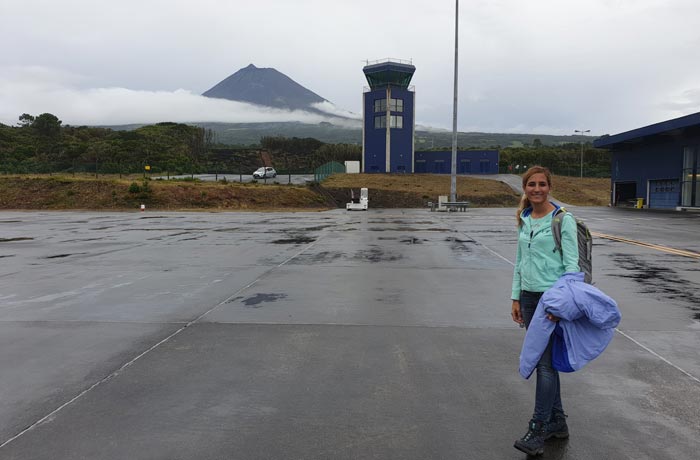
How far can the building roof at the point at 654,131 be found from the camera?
3495 cm

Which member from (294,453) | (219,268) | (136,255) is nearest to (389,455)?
(294,453)

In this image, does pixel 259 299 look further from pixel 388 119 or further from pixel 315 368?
pixel 388 119

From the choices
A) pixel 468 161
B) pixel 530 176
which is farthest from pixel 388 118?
pixel 530 176

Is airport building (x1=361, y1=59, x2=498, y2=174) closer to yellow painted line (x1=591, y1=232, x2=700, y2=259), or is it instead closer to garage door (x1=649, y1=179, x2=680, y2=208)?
garage door (x1=649, y1=179, x2=680, y2=208)

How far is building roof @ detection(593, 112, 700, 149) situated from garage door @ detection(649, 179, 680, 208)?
4202 millimetres

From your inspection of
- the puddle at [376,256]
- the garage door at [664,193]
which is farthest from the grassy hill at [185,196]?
the puddle at [376,256]

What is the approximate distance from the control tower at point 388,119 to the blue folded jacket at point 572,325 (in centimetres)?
7010

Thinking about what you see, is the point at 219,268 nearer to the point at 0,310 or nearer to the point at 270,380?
the point at 0,310

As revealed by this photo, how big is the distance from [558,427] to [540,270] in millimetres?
1120

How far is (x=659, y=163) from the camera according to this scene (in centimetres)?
4206

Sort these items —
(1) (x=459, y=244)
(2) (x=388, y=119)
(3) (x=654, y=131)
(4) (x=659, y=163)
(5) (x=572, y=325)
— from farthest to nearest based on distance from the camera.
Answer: (2) (x=388, y=119)
(4) (x=659, y=163)
(3) (x=654, y=131)
(1) (x=459, y=244)
(5) (x=572, y=325)

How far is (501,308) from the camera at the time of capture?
285 inches

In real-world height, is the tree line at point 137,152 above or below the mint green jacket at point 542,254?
above

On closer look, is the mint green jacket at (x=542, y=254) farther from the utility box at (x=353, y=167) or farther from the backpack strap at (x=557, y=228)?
the utility box at (x=353, y=167)
